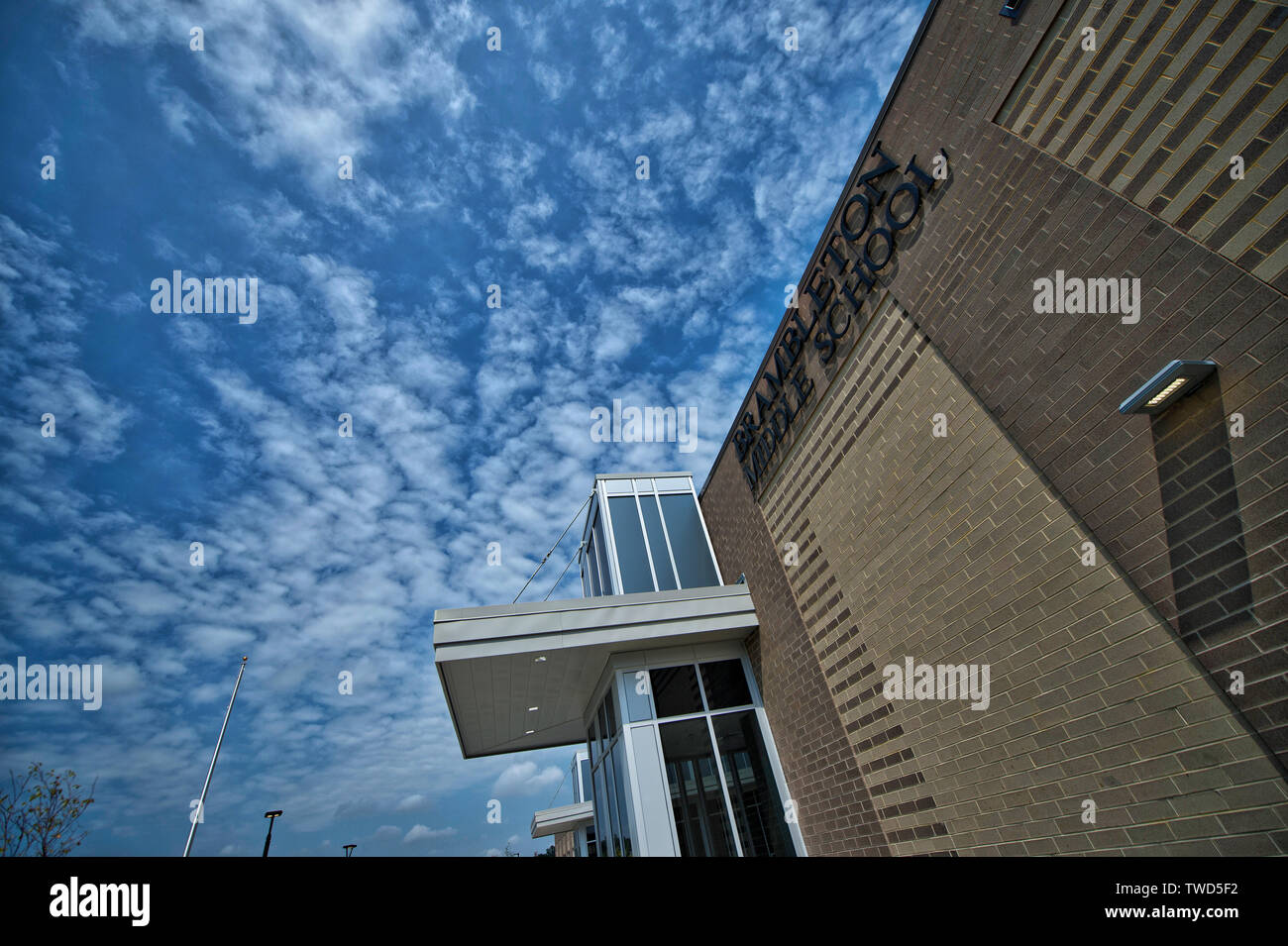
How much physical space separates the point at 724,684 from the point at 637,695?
4.95 ft

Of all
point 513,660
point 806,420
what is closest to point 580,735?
point 513,660

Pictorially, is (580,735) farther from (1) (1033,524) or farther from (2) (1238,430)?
(2) (1238,430)

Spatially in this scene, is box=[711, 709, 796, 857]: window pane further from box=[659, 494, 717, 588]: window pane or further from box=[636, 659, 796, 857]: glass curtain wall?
box=[659, 494, 717, 588]: window pane

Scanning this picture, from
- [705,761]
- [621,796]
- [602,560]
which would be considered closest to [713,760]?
[705,761]

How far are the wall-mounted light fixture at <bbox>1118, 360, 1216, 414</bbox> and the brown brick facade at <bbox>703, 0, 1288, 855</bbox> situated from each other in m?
0.09

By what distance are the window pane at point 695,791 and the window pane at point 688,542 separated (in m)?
3.02

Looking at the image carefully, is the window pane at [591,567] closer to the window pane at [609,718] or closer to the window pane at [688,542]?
the window pane at [688,542]

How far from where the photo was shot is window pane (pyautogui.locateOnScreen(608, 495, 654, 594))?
11.7 metres

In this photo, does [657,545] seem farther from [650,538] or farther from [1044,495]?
[1044,495]

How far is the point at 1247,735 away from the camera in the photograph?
353cm

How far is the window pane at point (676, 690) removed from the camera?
9.30 metres

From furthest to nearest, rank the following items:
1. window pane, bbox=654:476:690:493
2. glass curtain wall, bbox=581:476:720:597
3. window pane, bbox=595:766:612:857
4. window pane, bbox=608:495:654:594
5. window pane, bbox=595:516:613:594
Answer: window pane, bbox=654:476:690:493
window pane, bbox=595:516:613:594
glass curtain wall, bbox=581:476:720:597
window pane, bbox=608:495:654:594
window pane, bbox=595:766:612:857

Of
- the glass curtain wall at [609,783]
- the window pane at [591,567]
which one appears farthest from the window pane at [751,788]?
the window pane at [591,567]

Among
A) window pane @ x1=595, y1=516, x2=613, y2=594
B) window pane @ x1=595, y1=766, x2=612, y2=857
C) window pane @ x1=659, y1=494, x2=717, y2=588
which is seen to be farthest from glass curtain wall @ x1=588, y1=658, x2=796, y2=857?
window pane @ x1=595, y1=516, x2=613, y2=594
